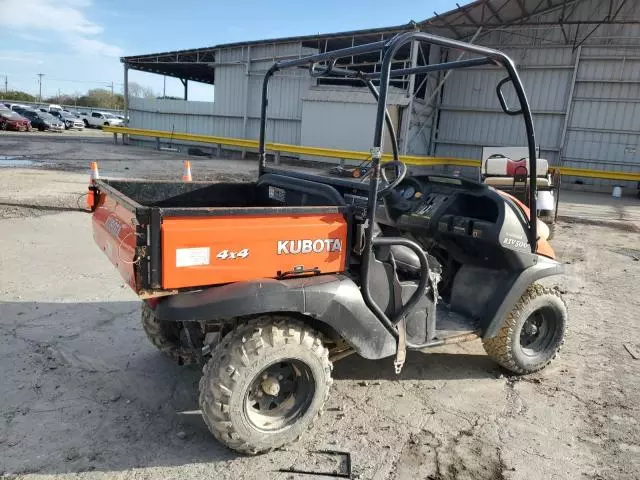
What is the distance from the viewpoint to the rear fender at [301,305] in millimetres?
2414

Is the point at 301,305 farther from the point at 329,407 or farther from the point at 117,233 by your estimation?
the point at 117,233

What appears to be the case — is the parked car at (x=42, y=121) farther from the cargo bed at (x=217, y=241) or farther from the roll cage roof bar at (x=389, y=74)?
the cargo bed at (x=217, y=241)

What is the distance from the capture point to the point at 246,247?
2529 millimetres

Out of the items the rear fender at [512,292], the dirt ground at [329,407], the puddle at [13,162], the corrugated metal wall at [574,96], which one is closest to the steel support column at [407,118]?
the corrugated metal wall at [574,96]

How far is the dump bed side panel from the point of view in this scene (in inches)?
96.7

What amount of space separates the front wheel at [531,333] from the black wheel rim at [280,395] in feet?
5.32

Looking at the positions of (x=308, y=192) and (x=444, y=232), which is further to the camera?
(x=444, y=232)

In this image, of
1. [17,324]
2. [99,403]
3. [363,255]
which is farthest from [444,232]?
[17,324]

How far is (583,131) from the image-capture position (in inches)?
741

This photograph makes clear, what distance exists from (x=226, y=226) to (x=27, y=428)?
1665 mm

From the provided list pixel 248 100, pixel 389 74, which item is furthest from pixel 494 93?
pixel 389 74

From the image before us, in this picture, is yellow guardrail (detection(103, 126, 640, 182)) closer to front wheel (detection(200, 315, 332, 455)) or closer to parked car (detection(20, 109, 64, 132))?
front wheel (detection(200, 315, 332, 455))

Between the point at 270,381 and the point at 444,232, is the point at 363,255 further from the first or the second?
the point at 444,232

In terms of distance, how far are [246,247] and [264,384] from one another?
0.80m
